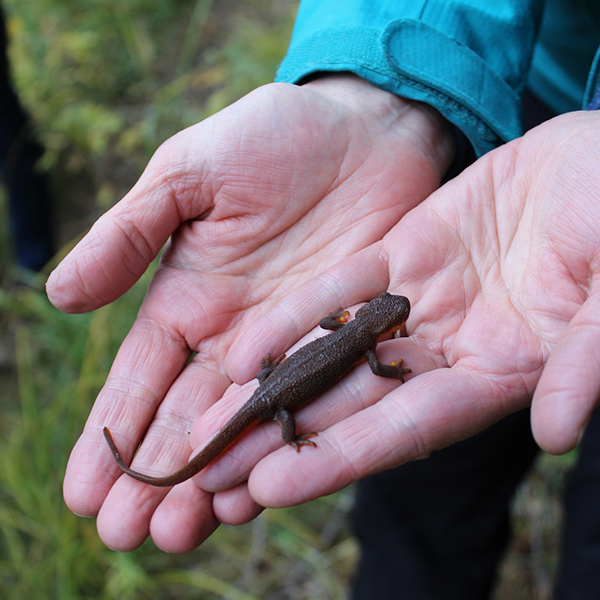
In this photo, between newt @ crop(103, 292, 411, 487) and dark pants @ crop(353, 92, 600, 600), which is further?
dark pants @ crop(353, 92, 600, 600)

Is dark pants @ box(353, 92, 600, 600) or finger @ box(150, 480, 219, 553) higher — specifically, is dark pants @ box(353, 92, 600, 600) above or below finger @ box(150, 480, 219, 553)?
below

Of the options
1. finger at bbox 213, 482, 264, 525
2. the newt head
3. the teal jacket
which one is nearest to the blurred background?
finger at bbox 213, 482, 264, 525

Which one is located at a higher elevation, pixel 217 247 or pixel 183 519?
pixel 217 247

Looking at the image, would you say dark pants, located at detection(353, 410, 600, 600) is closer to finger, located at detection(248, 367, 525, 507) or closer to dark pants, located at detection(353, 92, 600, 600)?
dark pants, located at detection(353, 92, 600, 600)

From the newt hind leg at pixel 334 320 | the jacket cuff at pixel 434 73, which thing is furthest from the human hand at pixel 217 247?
the jacket cuff at pixel 434 73

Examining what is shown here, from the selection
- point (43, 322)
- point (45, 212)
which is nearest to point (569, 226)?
point (43, 322)

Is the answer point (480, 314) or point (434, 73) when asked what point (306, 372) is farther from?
point (434, 73)

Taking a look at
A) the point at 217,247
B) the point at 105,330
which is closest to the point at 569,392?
the point at 217,247
